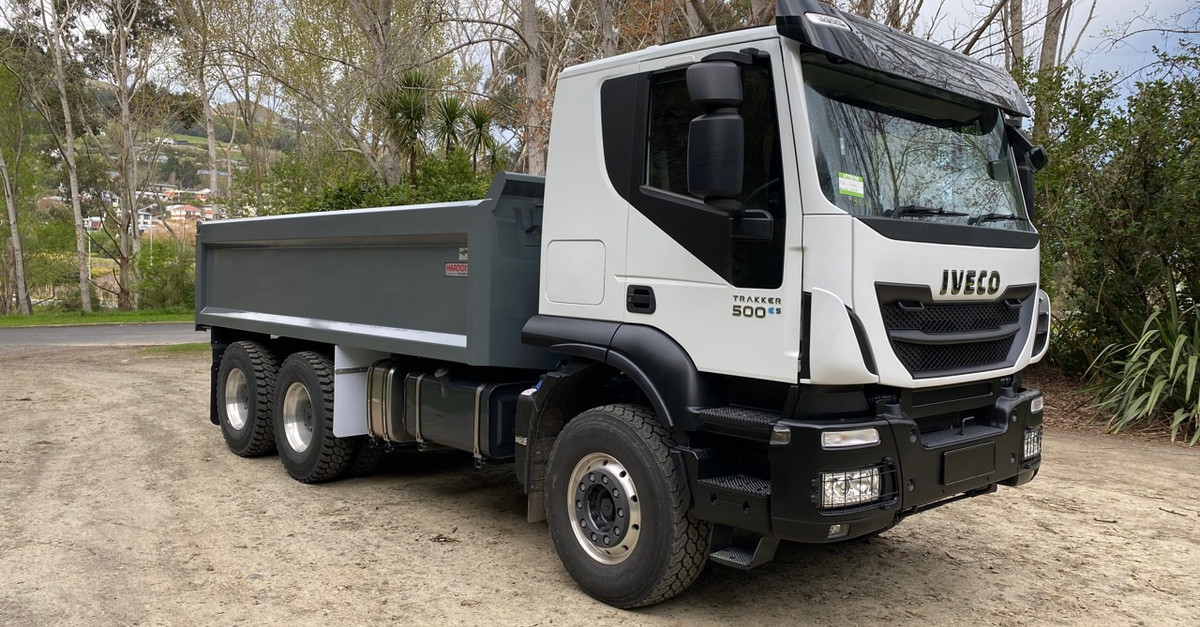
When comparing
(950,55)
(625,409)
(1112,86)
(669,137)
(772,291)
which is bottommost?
(625,409)

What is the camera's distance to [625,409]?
4465 millimetres

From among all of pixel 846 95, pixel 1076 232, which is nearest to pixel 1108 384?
pixel 1076 232

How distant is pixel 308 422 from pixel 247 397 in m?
1.06

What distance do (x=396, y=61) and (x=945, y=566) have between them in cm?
1732

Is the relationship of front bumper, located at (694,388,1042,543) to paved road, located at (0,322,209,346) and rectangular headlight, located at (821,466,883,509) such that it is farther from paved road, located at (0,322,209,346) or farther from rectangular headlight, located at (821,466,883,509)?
paved road, located at (0,322,209,346)

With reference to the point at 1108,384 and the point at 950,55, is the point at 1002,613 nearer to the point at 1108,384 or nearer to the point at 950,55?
the point at 950,55

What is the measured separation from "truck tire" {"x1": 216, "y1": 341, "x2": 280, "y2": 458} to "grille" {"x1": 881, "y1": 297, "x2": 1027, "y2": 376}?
5.45 meters

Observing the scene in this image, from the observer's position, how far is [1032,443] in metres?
4.66

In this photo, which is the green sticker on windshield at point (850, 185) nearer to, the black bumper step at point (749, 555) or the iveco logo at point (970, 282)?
the iveco logo at point (970, 282)

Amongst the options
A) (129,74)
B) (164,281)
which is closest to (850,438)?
(164,281)

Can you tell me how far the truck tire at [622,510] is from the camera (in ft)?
13.6

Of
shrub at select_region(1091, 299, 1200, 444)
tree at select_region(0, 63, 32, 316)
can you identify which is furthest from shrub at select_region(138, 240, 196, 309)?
shrub at select_region(1091, 299, 1200, 444)

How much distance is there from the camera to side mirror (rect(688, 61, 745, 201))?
3.65 meters

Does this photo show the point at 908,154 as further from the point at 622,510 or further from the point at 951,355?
the point at 622,510
